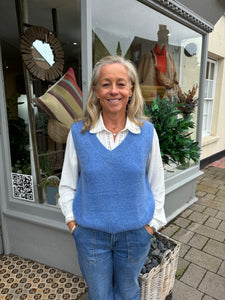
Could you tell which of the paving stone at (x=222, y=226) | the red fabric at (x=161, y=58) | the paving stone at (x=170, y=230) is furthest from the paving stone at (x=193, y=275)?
the red fabric at (x=161, y=58)

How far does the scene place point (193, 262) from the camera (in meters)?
2.40

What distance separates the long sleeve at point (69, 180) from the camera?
4.19 feet

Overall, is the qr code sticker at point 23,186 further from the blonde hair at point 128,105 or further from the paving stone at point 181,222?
the paving stone at point 181,222

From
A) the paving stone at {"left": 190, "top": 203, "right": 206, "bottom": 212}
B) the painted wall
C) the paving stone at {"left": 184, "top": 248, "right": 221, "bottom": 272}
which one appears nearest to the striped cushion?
the paving stone at {"left": 184, "top": 248, "right": 221, "bottom": 272}

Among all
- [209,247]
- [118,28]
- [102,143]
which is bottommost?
[209,247]

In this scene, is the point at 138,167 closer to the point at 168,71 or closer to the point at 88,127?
the point at 88,127

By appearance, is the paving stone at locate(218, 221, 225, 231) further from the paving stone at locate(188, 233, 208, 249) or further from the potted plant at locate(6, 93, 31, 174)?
the potted plant at locate(6, 93, 31, 174)

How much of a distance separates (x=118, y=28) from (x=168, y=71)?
1.17 m

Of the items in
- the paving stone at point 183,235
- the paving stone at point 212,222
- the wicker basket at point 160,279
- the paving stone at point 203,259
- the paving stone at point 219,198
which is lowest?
the paving stone at point 219,198

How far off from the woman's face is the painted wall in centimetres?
477

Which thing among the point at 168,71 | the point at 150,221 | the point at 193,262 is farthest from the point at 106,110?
the point at 168,71

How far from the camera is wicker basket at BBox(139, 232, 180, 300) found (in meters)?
1.61

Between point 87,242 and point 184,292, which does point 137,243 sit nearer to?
point 87,242

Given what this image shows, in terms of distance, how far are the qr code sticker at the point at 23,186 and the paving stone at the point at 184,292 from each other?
1602mm
